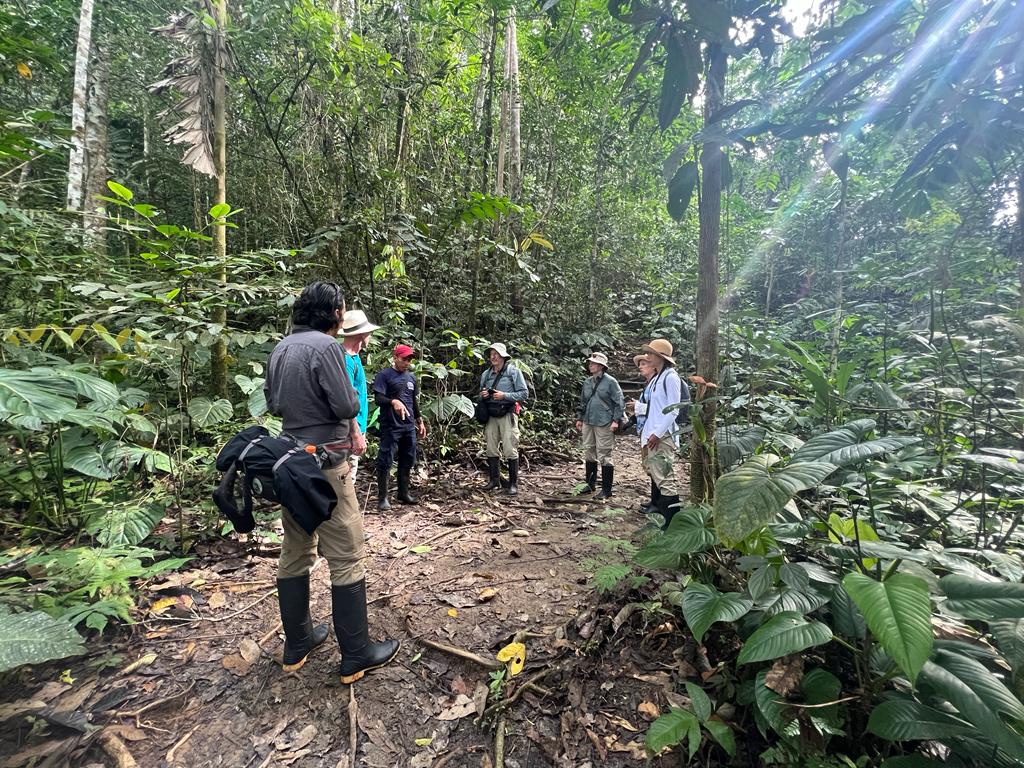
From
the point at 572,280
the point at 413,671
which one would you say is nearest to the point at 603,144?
the point at 572,280

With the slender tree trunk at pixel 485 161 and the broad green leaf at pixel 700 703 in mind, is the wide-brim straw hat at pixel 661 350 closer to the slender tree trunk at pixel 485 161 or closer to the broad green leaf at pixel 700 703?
the broad green leaf at pixel 700 703

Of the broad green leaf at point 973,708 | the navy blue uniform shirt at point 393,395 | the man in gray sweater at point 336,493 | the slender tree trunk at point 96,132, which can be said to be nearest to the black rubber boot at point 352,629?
the man in gray sweater at point 336,493

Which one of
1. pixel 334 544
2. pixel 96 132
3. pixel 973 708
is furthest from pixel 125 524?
pixel 96 132

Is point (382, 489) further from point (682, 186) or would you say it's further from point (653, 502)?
point (682, 186)

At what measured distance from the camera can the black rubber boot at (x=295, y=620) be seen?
262 cm

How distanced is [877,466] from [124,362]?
4.85m

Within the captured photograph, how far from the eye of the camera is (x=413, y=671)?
2.68 m

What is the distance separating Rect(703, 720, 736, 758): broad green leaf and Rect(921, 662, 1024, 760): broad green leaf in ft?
2.41

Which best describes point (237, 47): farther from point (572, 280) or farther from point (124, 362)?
point (572, 280)

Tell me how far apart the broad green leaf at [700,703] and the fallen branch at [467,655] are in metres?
1.16

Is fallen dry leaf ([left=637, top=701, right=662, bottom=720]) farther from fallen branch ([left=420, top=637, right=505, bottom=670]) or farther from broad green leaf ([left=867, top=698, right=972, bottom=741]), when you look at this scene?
broad green leaf ([left=867, top=698, right=972, bottom=741])

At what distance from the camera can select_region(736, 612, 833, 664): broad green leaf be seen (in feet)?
4.98

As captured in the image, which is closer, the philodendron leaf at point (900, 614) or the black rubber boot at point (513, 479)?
the philodendron leaf at point (900, 614)

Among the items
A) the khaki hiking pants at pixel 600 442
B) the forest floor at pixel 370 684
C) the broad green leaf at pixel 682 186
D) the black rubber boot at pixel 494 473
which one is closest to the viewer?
the broad green leaf at pixel 682 186
